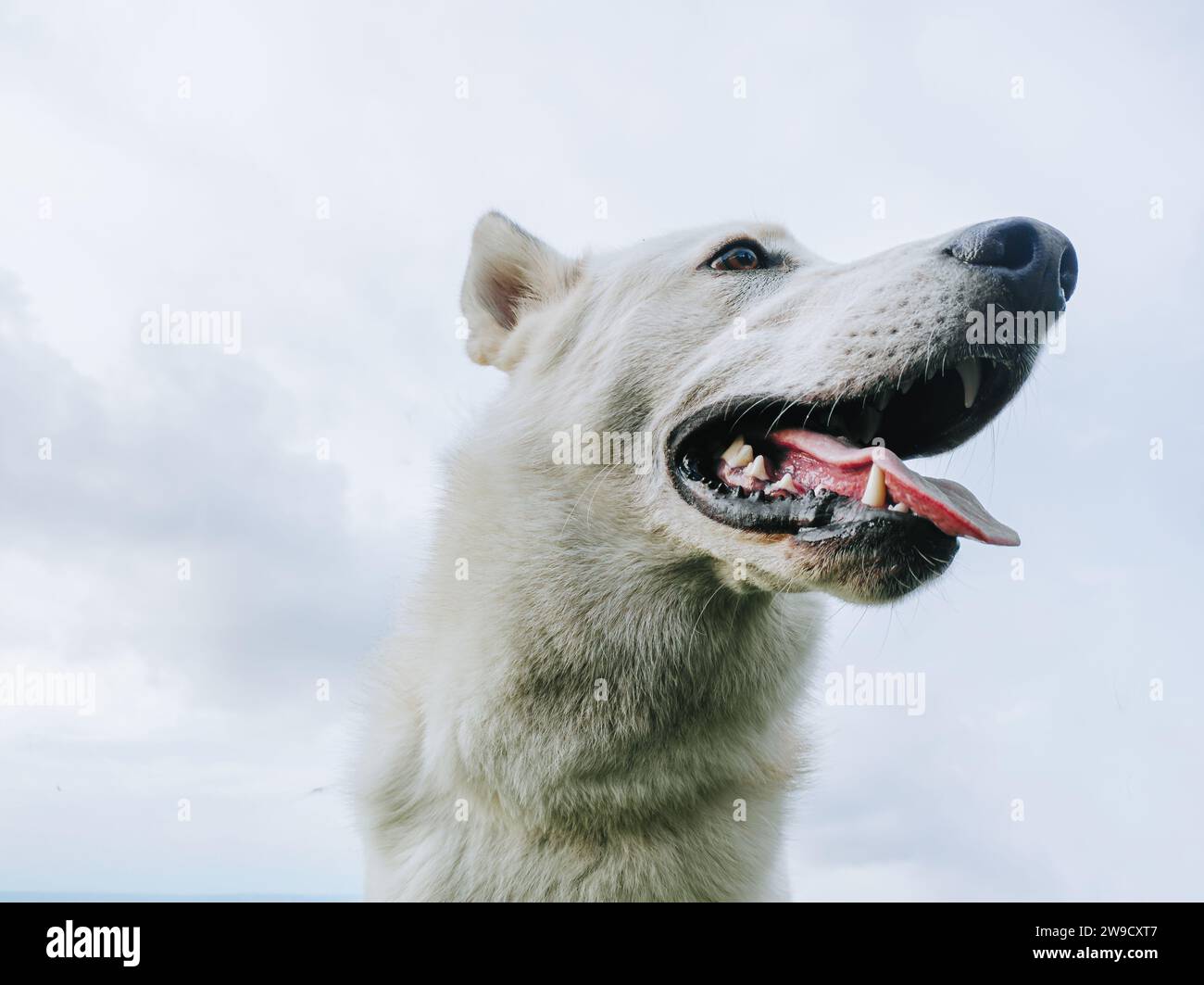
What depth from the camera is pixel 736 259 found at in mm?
3328

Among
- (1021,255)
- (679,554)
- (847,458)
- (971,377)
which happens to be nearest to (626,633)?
(679,554)

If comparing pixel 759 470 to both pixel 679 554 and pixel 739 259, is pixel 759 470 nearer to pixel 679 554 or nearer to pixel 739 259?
pixel 679 554

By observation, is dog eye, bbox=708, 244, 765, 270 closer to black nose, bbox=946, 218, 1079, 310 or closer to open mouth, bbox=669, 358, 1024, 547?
open mouth, bbox=669, 358, 1024, 547

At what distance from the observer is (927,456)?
298 centimetres

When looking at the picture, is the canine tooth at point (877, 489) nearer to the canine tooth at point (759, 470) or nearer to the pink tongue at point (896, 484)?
the pink tongue at point (896, 484)

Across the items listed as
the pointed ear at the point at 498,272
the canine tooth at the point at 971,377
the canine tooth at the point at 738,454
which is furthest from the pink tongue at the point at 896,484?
the pointed ear at the point at 498,272

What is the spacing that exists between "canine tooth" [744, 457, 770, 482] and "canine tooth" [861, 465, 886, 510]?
0.34 metres

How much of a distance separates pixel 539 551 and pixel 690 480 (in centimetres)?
52

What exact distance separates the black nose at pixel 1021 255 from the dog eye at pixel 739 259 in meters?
0.77

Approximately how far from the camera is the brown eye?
332cm

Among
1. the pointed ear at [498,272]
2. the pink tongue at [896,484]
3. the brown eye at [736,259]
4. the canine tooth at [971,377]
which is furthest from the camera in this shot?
the pointed ear at [498,272]

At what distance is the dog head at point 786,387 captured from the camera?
2629 millimetres

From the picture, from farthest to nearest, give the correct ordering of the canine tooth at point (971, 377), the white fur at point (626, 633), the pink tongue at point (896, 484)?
the white fur at point (626, 633), the canine tooth at point (971, 377), the pink tongue at point (896, 484)

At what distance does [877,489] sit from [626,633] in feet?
2.80
